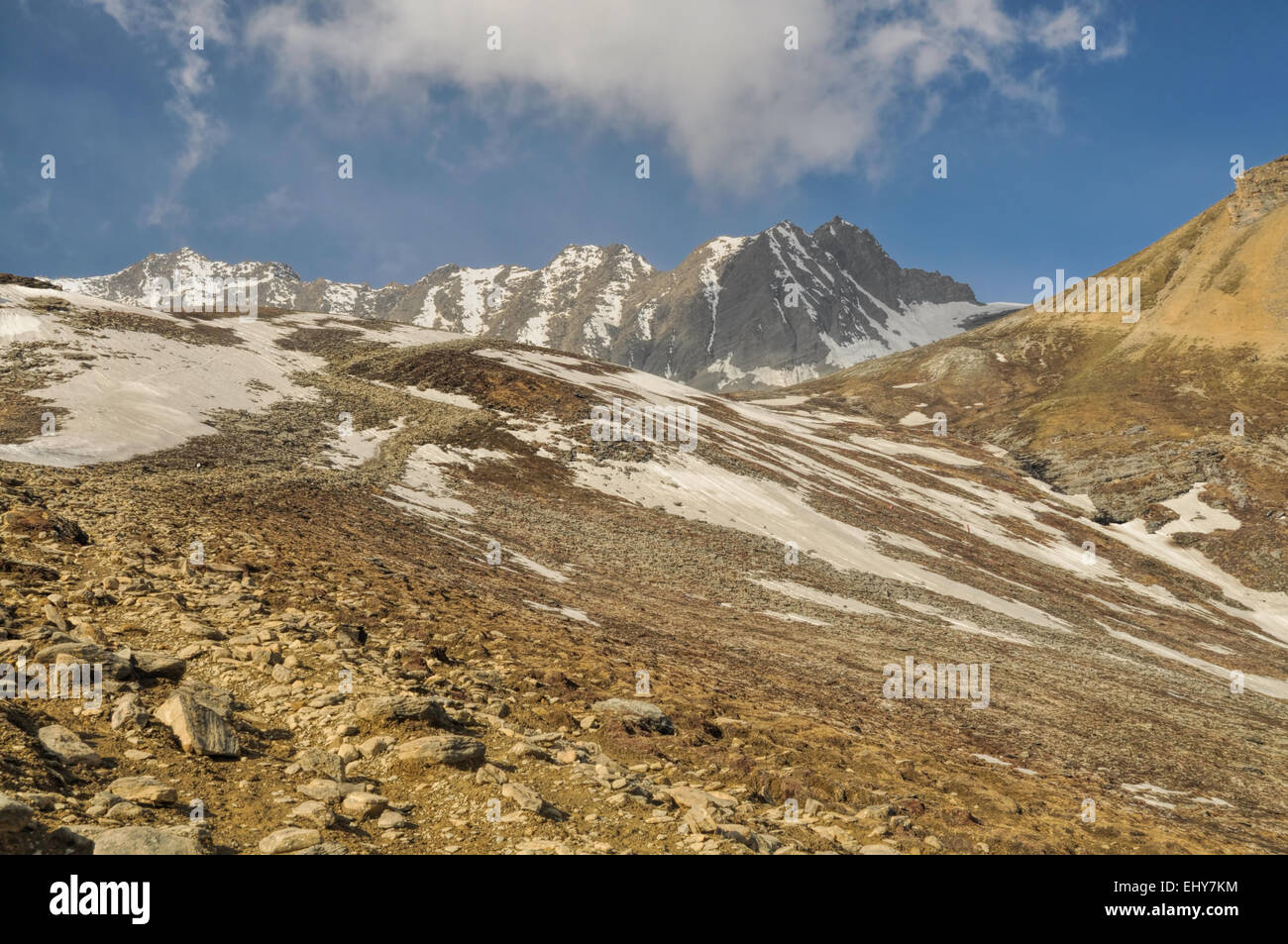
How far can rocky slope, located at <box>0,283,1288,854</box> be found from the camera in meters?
7.18

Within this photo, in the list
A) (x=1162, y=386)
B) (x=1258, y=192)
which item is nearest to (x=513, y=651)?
(x=1162, y=386)

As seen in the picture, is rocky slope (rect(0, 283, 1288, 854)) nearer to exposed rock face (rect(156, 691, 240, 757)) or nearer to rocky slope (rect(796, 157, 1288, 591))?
exposed rock face (rect(156, 691, 240, 757))

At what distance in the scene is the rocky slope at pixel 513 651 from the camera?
7.18m

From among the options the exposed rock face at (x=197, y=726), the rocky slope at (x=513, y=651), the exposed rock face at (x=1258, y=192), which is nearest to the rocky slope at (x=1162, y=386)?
the exposed rock face at (x=1258, y=192)

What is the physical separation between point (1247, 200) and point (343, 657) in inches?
8646

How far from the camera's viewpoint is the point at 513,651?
13.9 metres

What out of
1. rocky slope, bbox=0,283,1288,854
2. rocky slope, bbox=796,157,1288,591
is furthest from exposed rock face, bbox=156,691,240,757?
rocky slope, bbox=796,157,1288,591

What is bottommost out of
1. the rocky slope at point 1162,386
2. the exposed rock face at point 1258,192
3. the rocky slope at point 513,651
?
the rocky slope at point 513,651

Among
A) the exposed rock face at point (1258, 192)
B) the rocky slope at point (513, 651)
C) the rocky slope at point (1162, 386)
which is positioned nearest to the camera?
the rocky slope at point (513, 651)

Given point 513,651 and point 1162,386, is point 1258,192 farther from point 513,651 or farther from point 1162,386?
point 513,651

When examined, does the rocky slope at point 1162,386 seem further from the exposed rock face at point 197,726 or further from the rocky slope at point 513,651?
the exposed rock face at point 197,726

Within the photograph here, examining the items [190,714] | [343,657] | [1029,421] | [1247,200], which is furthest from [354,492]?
[1247,200]

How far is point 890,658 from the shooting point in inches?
963

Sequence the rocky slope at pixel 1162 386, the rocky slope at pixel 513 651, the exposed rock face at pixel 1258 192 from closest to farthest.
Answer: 1. the rocky slope at pixel 513 651
2. the rocky slope at pixel 1162 386
3. the exposed rock face at pixel 1258 192
